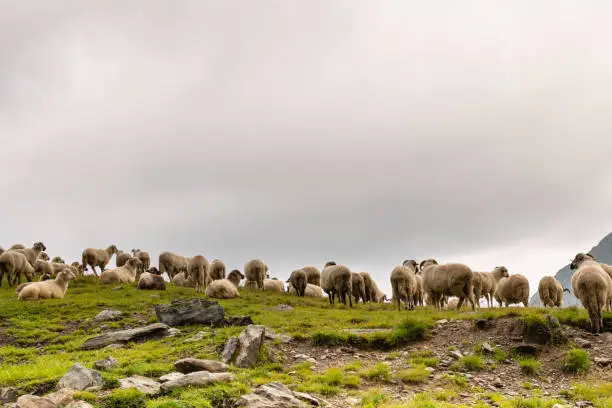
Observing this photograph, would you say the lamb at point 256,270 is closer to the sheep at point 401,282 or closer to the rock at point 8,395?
the sheep at point 401,282

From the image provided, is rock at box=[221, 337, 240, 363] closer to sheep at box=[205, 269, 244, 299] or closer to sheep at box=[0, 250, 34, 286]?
sheep at box=[205, 269, 244, 299]

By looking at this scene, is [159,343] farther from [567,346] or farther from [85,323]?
[567,346]

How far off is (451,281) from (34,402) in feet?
67.9

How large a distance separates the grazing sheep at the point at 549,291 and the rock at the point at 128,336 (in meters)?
22.2

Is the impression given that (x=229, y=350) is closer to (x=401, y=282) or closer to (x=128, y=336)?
(x=128, y=336)

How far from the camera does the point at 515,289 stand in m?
30.4

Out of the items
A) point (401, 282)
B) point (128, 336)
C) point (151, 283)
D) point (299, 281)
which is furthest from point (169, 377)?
point (299, 281)

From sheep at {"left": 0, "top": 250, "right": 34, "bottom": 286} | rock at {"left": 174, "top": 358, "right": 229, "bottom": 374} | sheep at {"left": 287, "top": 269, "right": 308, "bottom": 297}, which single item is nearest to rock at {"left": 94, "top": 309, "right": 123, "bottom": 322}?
rock at {"left": 174, "top": 358, "right": 229, "bottom": 374}

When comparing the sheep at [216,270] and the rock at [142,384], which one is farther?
the sheep at [216,270]

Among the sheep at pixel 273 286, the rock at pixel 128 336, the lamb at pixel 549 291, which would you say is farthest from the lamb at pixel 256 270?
the lamb at pixel 549 291

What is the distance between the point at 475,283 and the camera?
98.3 feet

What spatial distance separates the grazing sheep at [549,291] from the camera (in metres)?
30.1

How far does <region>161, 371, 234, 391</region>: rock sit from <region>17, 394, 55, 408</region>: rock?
2496mm

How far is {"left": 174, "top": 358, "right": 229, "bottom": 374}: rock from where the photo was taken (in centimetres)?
1413
